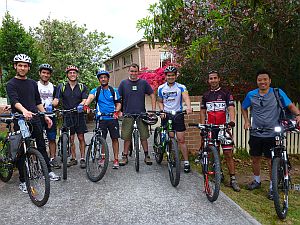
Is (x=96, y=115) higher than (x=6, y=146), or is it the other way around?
(x=96, y=115)

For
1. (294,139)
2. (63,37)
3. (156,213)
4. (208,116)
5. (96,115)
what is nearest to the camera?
(156,213)

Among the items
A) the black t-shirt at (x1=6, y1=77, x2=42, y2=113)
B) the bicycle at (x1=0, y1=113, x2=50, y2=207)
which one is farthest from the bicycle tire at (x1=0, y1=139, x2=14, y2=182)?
the black t-shirt at (x1=6, y1=77, x2=42, y2=113)

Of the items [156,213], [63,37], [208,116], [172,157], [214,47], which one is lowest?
[156,213]

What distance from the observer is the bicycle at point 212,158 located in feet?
13.4

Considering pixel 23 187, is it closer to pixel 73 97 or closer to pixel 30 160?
pixel 30 160

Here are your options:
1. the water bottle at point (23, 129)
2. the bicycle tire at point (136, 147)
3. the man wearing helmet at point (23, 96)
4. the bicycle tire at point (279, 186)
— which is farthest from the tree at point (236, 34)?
the water bottle at point (23, 129)

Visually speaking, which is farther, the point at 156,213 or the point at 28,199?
the point at 28,199

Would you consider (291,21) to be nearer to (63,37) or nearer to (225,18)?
(225,18)

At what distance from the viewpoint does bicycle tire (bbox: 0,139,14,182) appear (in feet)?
Result: 15.1

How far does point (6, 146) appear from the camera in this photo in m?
4.65

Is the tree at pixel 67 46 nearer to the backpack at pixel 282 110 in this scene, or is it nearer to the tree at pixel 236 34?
the tree at pixel 236 34

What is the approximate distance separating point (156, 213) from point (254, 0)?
10.5 feet

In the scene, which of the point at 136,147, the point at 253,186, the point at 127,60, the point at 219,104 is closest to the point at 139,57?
the point at 127,60

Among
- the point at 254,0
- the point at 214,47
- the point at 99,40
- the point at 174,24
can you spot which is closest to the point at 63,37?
the point at 99,40
